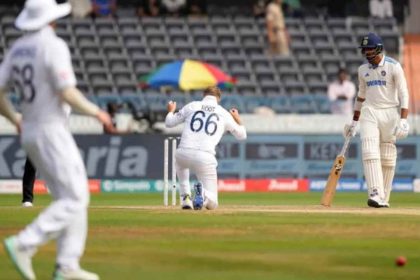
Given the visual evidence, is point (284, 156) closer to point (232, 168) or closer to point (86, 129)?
point (232, 168)

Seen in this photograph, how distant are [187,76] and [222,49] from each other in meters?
5.27

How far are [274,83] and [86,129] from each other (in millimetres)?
6661

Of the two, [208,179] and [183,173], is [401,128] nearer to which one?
[208,179]

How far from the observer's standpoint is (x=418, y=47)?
126 ft

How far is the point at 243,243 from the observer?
45.8ft

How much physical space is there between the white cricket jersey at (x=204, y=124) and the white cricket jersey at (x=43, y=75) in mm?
8049

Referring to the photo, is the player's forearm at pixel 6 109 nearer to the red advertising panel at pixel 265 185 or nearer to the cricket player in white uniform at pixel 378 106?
the cricket player in white uniform at pixel 378 106

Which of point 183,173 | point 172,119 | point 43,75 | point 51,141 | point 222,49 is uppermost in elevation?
point 222,49

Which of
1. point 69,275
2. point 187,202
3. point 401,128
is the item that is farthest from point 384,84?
point 69,275

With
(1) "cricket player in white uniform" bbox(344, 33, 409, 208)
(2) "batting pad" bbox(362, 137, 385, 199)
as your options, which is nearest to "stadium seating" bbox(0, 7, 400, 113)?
(1) "cricket player in white uniform" bbox(344, 33, 409, 208)

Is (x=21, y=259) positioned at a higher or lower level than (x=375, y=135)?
lower

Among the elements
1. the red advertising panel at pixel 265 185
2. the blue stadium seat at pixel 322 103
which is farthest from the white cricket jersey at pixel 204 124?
the blue stadium seat at pixel 322 103

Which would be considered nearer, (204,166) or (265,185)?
(204,166)

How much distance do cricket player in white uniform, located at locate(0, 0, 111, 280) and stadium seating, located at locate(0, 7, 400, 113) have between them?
906 inches
